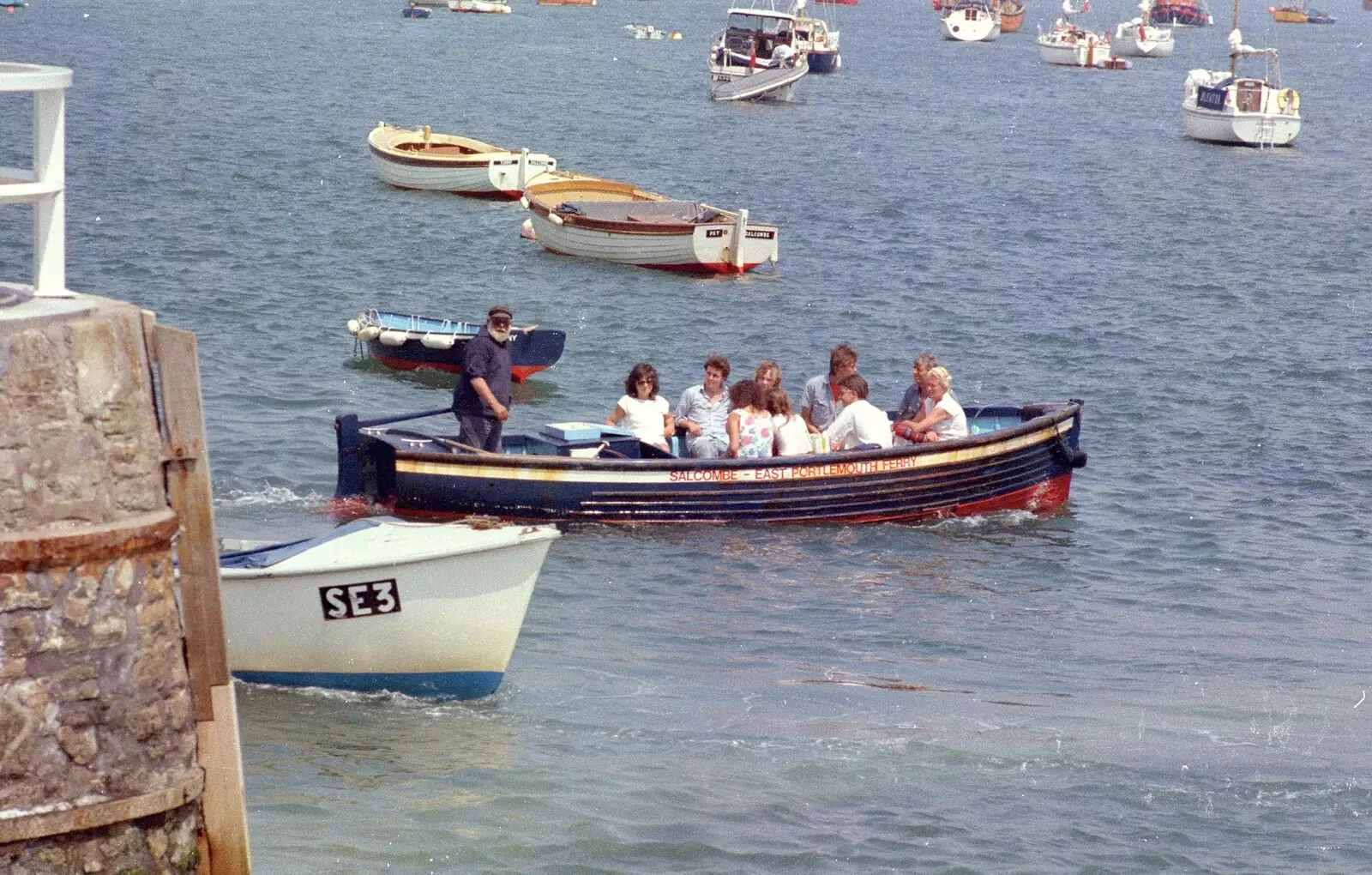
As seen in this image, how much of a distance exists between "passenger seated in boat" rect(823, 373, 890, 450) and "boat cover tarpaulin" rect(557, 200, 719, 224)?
56.0ft

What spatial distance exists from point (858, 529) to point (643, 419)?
2.20 metres

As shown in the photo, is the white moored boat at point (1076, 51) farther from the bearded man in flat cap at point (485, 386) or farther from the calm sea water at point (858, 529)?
the bearded man in flat cap at point (485, 386)

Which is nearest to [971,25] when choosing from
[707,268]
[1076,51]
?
[1076,51]

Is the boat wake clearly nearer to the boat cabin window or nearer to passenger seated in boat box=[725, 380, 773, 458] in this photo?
passenger seated in boat box=[725, 380, 773, 458]

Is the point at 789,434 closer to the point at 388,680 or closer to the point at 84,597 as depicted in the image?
the point at 388,680

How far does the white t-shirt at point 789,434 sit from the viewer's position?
16250mm

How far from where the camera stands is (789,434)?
16.2 m

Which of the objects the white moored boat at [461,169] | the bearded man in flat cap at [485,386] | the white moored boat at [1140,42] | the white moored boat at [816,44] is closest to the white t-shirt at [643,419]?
the bearded man in flat cap at [485,386]

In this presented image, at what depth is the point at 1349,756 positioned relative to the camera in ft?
38.7

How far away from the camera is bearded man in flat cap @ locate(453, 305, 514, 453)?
15297 millimetres

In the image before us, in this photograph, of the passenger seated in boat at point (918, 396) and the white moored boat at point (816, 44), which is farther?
the white moored boat at point (816, 44)

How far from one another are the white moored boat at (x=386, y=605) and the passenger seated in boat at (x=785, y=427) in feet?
18.2

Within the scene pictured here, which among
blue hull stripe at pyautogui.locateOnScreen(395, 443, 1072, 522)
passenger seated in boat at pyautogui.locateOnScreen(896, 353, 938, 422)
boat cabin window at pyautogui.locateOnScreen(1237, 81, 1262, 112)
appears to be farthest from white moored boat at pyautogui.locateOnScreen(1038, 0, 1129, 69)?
blue hull stripe at pyautogui.locateOnScreen(395, 443, 1072, 522)

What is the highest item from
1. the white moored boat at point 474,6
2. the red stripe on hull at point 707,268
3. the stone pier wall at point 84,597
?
the white moored boat at point 474,6
